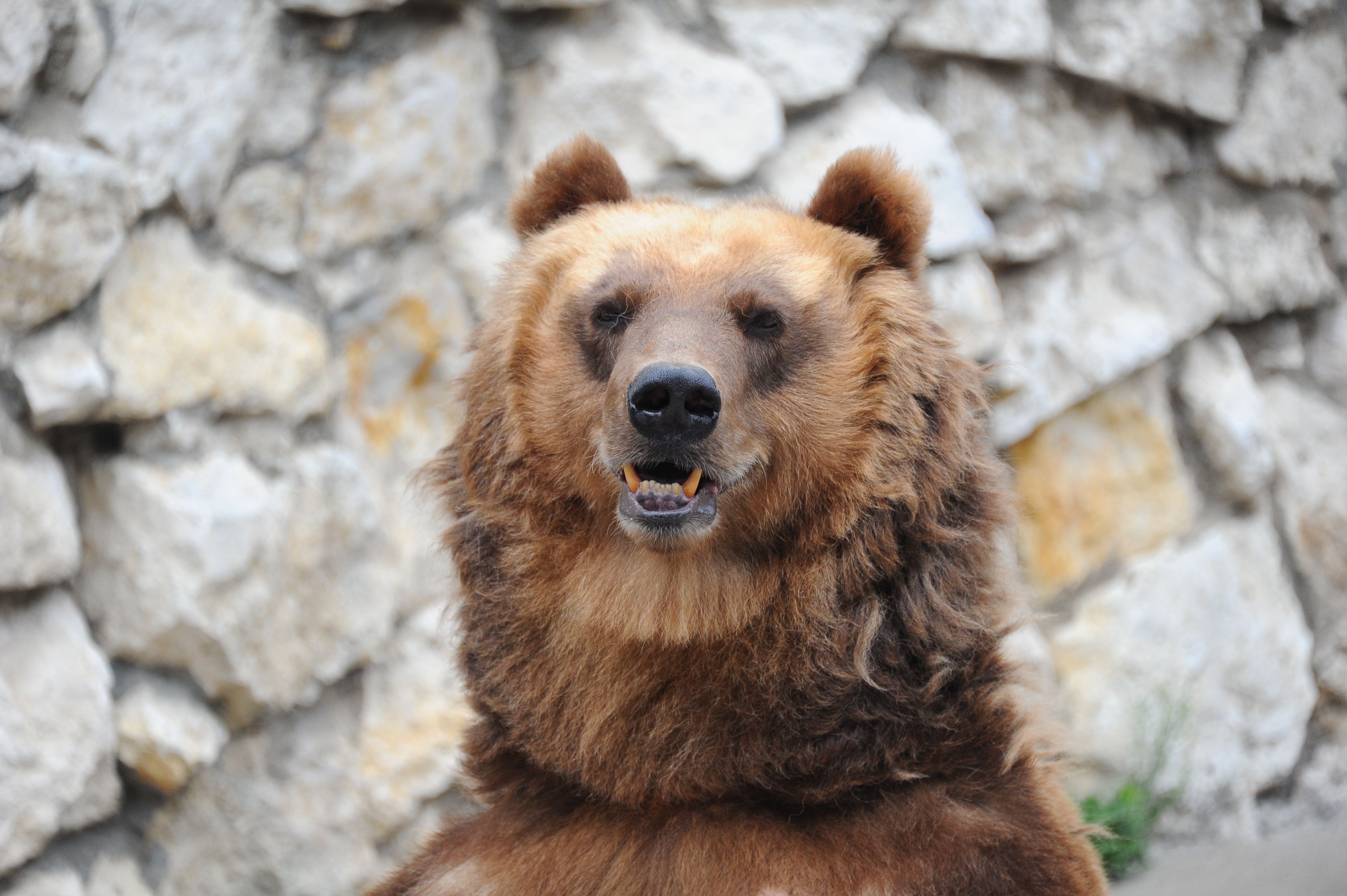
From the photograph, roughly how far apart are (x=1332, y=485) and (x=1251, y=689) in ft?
3.02

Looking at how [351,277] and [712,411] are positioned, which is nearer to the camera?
[712,411]

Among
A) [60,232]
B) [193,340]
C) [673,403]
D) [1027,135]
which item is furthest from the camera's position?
[1027,135]

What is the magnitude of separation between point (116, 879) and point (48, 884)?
0.26m

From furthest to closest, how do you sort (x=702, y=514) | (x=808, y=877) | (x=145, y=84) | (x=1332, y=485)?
1. (x=1332, y=485)
2. (x=145, y=84)
3. (x=702, y=514)
4. (x=808, y=877)

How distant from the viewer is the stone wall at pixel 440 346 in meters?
3.30

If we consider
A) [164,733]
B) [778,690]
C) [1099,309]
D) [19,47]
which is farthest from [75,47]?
[1099,309]

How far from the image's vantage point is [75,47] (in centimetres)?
324

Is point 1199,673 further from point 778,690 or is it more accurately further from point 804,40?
point 778,690

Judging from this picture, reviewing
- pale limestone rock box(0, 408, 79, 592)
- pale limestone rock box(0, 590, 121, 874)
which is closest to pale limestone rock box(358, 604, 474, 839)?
pale limestone rock box(0, 590, 121, 874)

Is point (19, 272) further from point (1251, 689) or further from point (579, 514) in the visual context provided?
point (1251, 689)

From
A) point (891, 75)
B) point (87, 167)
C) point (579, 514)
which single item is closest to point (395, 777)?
point (579, 514)

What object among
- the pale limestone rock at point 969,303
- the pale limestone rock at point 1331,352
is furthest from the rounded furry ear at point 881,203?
the pale limestone rock at point 1331,352

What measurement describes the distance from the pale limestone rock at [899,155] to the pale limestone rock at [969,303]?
0.19 ft

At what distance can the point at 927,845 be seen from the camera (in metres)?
2.21
